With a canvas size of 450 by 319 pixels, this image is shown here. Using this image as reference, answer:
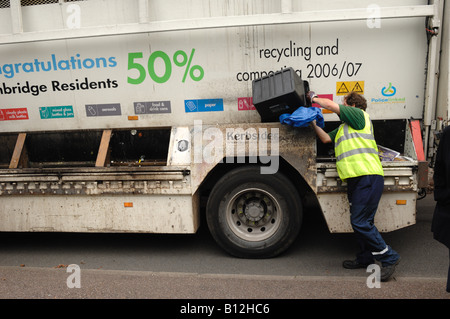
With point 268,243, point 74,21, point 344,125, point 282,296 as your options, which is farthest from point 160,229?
point 74,21

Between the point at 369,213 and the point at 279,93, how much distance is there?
1.40 m

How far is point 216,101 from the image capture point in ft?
13.1

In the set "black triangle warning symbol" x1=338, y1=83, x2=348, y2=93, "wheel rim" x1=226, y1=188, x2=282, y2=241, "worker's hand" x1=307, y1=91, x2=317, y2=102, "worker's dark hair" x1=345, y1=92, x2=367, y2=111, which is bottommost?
"wheel rim" x1=226, y1=188, x2=282, y2=241

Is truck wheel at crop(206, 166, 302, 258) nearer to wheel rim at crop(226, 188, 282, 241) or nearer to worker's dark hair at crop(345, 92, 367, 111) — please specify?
wheel rim at crop(226, 188, 282, 241)

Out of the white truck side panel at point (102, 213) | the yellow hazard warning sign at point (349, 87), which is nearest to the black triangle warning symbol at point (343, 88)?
the yellow hazard warning sign at point (349, 87)

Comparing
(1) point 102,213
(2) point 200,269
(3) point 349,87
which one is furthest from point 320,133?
(1) point 102,213

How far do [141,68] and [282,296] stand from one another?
2749mm

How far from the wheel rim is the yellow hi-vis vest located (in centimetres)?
88

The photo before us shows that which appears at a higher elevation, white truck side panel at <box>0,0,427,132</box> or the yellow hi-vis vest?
white truck side panel at <box>0,0,427,132</box>

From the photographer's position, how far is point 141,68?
4020mm

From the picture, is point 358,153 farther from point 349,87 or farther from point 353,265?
point 353,265

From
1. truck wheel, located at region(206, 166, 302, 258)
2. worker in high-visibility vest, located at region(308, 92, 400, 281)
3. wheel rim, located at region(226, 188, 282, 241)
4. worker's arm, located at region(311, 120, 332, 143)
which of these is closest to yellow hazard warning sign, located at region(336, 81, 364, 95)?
worker in high-visibility vest, located at region(308, 92, 400, 281)

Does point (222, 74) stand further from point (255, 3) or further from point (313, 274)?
point (313, 274)

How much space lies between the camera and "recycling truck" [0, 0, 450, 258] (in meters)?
3.66
